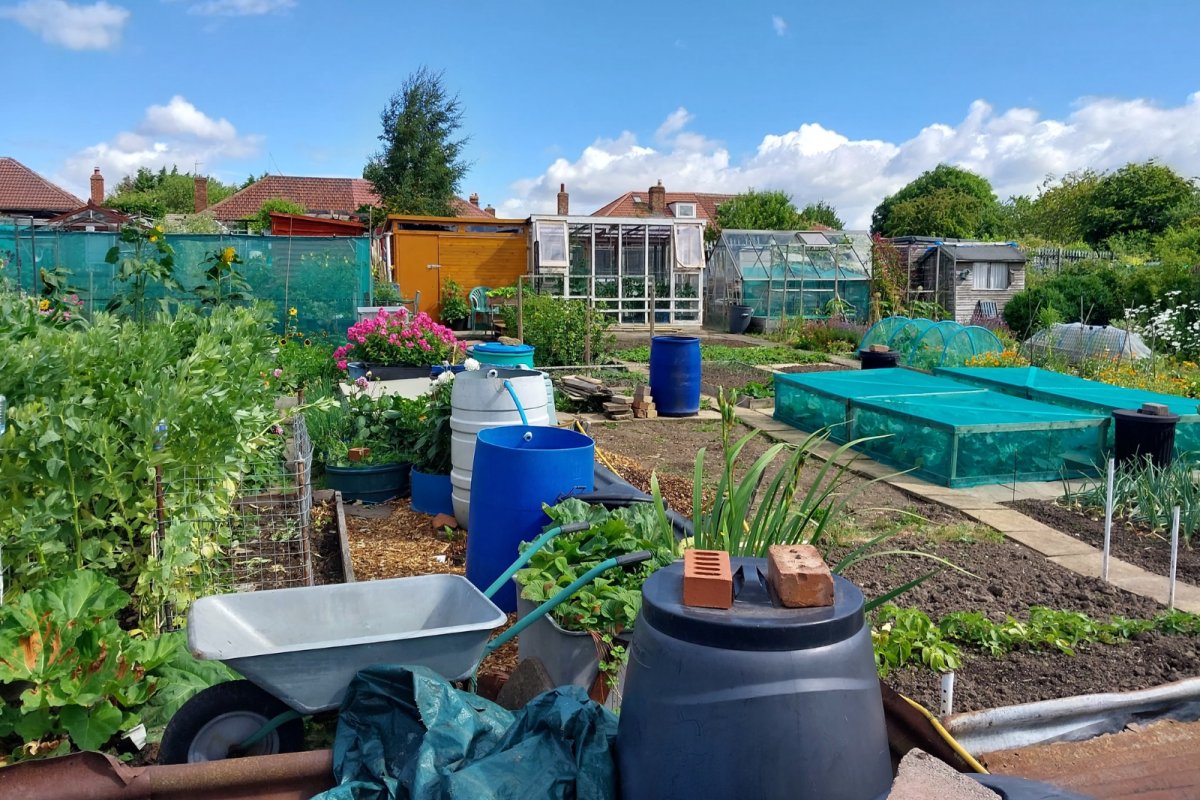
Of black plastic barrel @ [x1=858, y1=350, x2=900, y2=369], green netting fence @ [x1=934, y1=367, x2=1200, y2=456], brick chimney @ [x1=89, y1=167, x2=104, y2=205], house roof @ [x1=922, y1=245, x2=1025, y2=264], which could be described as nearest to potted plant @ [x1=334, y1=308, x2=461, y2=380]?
black plastic barrel @ [x1=858, y1=350, x2=900, y2=369]

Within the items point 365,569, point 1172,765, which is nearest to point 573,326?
point 365,569

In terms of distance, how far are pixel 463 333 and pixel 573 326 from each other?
25.2 ft

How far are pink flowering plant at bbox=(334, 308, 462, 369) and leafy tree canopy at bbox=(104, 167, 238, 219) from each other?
113ft

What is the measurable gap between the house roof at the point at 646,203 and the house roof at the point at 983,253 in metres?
15.5

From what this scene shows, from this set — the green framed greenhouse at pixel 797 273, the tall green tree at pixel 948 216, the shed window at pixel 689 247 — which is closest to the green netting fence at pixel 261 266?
the shed window at pixel 689 247

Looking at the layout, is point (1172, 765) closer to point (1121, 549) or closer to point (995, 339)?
point (1121, 549)

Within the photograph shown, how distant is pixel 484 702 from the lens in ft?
7.41

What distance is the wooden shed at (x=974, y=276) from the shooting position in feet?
80.7

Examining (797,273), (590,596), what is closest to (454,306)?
(797,273)

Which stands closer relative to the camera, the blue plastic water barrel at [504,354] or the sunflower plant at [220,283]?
the blue plastic water barrel at [504,354]

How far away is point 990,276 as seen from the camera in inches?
987

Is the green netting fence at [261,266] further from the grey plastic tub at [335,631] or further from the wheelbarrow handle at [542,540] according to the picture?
the grey plastic tub at [335,631]

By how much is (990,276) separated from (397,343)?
2021cm

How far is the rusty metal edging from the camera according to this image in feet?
6.30
